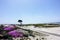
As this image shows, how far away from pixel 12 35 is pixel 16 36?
1.64 feet

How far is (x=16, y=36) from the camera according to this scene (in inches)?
365

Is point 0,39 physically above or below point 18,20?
below

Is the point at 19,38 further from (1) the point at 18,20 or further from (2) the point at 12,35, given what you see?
(1) the point at 18,20

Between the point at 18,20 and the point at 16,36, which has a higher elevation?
the point at 18,20

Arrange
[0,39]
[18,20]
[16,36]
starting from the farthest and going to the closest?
[18,20], [0,39], [16,36]

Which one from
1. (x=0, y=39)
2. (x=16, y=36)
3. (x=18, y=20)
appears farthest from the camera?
(x=18, y=20)

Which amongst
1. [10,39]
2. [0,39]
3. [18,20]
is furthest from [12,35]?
[18,20]

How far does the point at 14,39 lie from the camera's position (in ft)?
32.2

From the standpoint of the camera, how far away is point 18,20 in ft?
211

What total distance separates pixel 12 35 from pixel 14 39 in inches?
16.3

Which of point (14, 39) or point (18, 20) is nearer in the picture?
point (14, 39)

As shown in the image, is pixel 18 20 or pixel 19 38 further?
pixel 18 20

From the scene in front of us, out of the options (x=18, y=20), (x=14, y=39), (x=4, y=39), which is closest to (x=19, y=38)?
(x=14, y=39)

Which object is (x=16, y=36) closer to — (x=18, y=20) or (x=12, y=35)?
(x=12, y=35)
